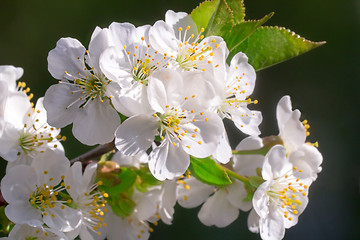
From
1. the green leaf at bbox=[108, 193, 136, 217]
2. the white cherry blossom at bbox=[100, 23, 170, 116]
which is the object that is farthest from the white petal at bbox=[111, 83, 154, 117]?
the green leaf at bbox=[108, 193, 136, 217]

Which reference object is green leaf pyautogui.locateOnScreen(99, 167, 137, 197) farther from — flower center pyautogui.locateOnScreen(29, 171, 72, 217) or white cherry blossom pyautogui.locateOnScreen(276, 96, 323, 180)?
white cherry blossom pyautogui.locateOnScreen(276, 96, 323, 180)

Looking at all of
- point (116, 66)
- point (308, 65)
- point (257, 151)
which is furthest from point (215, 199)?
point (308, 65)

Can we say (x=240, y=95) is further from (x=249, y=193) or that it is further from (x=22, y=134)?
(x=22, y=134)

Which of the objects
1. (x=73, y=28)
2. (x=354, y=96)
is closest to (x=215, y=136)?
(x=73, y=28)

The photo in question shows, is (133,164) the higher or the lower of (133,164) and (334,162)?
the higher

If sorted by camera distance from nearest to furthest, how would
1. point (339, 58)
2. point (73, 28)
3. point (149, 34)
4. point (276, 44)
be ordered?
point (149, 34), point (276, 44), point (73, 28), point (339, 58)

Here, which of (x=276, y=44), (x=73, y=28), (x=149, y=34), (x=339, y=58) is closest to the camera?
(x=149, y=34)

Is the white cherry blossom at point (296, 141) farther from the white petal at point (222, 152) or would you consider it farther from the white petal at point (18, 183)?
the white petal at point (18, 183)

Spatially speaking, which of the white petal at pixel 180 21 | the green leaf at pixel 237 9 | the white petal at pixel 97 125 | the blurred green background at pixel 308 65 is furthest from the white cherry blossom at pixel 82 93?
the blurred green background at pixel 308 65

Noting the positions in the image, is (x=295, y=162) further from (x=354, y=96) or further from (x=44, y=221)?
(x=354, y=96)
